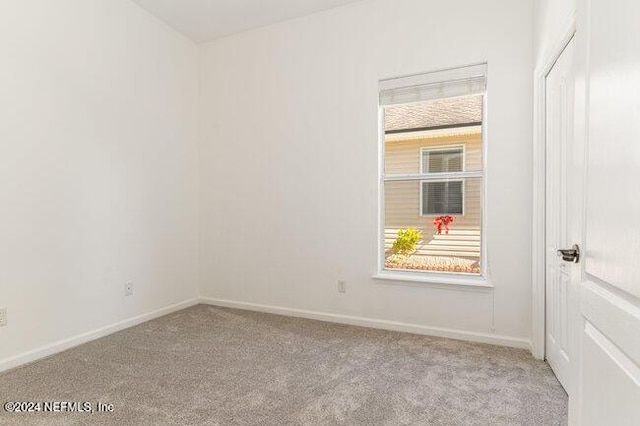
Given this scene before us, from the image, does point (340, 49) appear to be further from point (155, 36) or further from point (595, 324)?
point (595, 324)

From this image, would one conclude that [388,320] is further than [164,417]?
Yes

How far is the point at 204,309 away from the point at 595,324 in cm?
363

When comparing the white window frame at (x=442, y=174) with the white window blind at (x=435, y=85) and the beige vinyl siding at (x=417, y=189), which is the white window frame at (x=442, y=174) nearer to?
the beige vinyl siding at (x=417, y=189)

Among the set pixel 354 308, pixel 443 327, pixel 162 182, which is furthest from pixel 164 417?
pixel 162 182

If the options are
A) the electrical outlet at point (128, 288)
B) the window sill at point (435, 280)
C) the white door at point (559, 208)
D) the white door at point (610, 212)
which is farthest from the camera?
the electrical outlet at point (128, 288)

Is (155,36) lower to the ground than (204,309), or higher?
higher

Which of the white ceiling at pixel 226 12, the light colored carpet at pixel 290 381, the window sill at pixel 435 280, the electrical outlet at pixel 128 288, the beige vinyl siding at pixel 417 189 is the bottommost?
the light colored carpet at pixel 290 381

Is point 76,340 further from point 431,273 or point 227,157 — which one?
point 431,273

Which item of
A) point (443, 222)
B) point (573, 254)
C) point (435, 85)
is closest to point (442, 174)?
point (443, 222)

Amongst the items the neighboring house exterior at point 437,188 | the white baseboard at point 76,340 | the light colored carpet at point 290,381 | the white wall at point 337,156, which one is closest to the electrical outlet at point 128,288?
the white baseboard at point 76,340

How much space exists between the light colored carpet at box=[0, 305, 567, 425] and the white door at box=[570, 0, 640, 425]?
0.99 m

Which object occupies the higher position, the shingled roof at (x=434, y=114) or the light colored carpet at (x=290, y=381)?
the shingled roof at (x=434, y=114)

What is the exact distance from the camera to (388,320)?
3.33m

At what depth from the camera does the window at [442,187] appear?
10.5 ft
